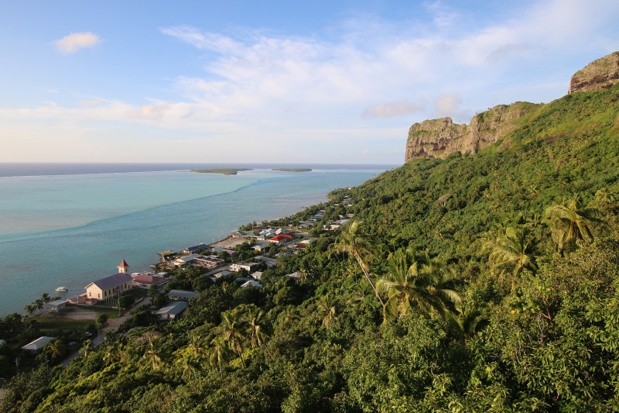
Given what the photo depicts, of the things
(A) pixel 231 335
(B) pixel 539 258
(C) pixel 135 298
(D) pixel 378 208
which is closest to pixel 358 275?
(A) pixel 231 335

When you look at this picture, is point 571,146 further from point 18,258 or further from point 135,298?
point 18,258

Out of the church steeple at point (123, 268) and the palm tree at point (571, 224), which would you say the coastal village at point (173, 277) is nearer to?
the church steeple at point (123, 268)

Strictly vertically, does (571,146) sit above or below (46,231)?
above

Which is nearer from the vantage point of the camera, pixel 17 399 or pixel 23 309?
pixel 17 399

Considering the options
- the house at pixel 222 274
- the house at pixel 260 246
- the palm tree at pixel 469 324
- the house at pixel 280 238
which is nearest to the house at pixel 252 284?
the house at pixel 222 274

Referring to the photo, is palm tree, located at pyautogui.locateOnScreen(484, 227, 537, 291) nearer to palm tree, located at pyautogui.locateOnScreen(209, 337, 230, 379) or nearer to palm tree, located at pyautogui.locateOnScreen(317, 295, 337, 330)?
palm tree, located at pyautogui.locateOnScreen(317, 295, 337, 330)

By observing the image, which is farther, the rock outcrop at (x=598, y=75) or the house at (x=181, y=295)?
the rock outcrop at (x=598, y=75)

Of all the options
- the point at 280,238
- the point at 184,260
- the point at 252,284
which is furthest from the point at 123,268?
the point at 280,238
